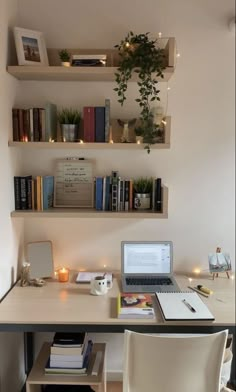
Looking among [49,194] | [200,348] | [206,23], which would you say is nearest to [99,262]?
[49,194]

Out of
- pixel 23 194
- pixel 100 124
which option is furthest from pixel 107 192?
pixel 23 194

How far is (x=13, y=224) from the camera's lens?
87.1 inches

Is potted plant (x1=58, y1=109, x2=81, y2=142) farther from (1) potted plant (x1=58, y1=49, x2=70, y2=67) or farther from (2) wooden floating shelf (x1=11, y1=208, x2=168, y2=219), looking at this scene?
(2) wooden floating shelf (x1=11, y1=208, x2=168, y2=219)

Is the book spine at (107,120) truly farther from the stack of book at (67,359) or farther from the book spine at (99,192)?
the stack of book at (67,359)

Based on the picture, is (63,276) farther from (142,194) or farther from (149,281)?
(142,194)

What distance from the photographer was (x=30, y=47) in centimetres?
214

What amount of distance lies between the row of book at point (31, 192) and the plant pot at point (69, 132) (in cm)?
29

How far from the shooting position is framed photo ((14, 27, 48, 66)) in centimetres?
209

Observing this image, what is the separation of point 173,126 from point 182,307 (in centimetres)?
117

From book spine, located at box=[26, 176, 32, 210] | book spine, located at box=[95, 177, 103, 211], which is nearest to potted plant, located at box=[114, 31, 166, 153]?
book spine, located at box=[95, 177, 103, 211]

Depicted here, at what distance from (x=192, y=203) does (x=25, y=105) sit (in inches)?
51.1

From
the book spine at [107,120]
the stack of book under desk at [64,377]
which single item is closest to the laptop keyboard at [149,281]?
the stack of book under desk at [64,377]

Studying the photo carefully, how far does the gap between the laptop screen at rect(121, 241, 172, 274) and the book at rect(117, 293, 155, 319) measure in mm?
273

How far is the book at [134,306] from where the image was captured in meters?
1.79
